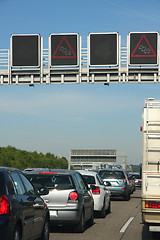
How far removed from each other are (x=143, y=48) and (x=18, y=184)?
27.2m

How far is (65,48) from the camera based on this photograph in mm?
35531

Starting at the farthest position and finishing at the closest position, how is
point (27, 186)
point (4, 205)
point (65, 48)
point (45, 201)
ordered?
point (65, 48)
point (45, 201)
point (27, 186)
point (4, 205)

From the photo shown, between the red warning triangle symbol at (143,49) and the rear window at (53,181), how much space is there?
22703 mm

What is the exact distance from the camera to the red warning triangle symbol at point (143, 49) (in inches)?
1378

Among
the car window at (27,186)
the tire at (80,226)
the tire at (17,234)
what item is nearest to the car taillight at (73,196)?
the tire at (80,226)

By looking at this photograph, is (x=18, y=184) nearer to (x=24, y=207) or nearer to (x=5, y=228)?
(x=24, y=207)

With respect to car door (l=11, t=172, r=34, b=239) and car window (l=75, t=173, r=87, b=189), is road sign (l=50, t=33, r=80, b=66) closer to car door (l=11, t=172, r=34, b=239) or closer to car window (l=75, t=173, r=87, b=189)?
car window (l=75, t=173, r=87, b=189)

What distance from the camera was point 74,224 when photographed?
1333 cm

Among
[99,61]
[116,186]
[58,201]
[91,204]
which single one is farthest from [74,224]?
[99,61]

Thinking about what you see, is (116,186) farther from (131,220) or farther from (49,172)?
(49,172)

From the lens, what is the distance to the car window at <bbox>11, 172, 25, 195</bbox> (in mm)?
8953

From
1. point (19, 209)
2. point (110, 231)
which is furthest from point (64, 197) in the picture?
point (19, 209)

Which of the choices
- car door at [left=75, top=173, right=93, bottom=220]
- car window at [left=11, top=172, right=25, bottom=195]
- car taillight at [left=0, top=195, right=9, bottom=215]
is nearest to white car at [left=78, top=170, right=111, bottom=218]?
car door at [left=75, top=173, right=93, bottom=220]

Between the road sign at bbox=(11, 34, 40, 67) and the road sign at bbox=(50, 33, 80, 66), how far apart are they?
1182mm
